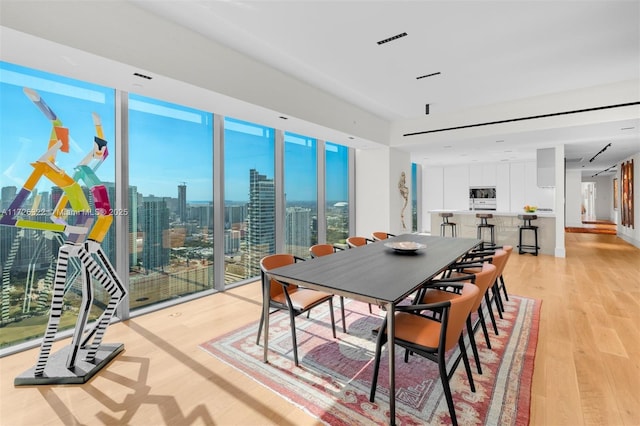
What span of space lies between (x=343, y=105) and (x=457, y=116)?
242 cm

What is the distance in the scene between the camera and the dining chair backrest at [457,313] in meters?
1.71

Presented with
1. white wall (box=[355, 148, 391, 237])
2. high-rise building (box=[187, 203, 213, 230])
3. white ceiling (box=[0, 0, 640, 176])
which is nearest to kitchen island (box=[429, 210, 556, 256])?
white ceiling (box=[0, 0, 640, 176])

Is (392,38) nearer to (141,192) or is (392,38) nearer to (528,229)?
(141,192)

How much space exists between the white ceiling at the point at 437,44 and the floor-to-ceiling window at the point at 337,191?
164cm

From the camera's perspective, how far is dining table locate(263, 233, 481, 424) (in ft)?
5.81

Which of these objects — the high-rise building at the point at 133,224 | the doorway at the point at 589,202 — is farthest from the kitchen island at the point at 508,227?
the doorway at the point at 589,202

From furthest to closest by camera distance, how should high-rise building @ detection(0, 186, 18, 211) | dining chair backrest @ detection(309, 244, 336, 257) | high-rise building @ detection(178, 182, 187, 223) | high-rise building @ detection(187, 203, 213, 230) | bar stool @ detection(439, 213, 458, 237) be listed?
bar stool @ detection(439, 213, 458, 237) → high-rise building @ detection(187, 203, 213, 230) → high-rise building @ detection(178, 182, 187, 223) → dining chair backrest @ detection(309, 244, 336, 257) → high-rise building @ detection(0, 186, 18, 211)

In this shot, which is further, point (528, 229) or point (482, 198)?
point (482, 198)

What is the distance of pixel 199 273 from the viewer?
4.21 meters

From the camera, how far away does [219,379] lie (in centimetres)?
225

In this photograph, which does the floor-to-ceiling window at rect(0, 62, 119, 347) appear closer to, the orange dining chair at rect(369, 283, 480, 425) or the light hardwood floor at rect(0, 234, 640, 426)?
the light hardwood floor at rect(0, 234, 640, 426)

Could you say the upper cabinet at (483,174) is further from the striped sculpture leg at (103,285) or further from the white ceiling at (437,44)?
the striped sculpture leg at (103,285)

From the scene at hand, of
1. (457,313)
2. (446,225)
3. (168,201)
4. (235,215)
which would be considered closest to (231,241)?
(235,215)

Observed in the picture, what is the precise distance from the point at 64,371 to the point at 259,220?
3.07 metres
